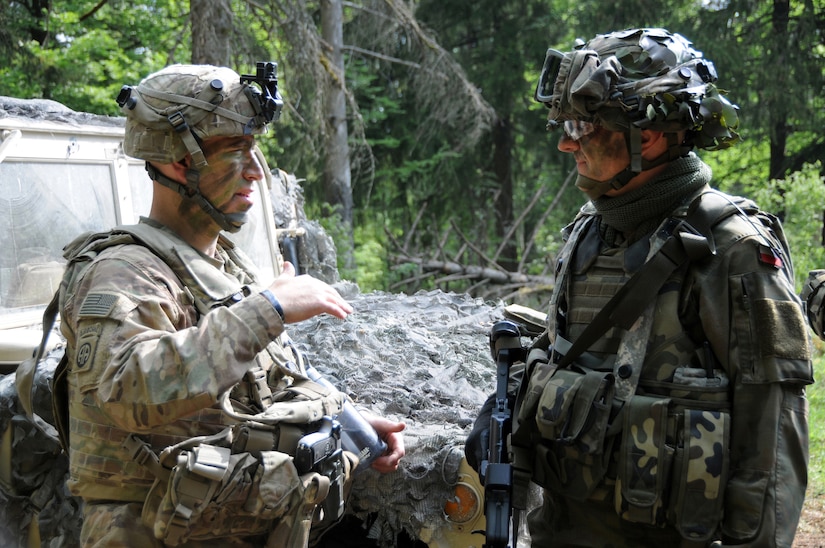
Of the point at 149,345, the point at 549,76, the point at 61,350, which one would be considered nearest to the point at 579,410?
the point at 549,76

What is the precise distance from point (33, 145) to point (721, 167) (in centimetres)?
1538

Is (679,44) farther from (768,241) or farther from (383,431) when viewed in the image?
(383,431)

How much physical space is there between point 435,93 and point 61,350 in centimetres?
969

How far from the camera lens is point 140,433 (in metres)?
2.29

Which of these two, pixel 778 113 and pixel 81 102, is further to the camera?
pixel 778 113

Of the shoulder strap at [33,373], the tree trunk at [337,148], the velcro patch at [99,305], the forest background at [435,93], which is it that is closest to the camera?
the velcro patch at [99,305]

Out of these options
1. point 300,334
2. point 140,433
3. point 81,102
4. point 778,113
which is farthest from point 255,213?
point 778,113

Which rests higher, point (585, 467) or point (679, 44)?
point (679, 44)

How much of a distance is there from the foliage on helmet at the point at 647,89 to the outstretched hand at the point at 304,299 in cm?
81

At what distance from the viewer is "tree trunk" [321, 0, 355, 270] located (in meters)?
12.2

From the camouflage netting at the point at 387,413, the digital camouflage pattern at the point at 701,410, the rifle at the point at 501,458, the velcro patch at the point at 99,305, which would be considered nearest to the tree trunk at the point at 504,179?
the camouflage netting at the point at 387,413

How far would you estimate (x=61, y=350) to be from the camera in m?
3.65

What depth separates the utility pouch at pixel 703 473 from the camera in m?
2.07

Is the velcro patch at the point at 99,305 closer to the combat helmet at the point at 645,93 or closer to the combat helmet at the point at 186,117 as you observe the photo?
the combat helmet at the point at 186,117
